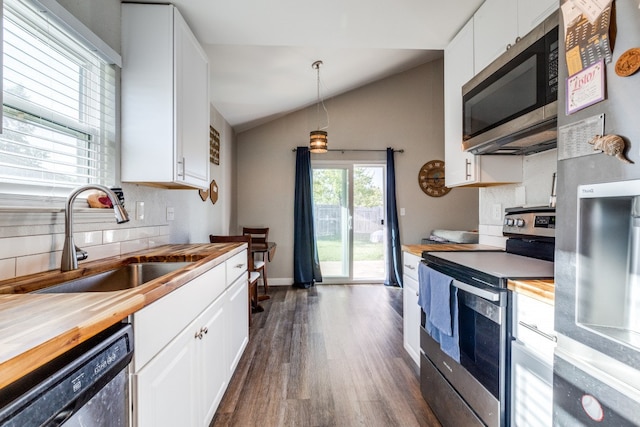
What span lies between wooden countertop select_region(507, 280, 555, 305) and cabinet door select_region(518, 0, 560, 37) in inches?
47.1

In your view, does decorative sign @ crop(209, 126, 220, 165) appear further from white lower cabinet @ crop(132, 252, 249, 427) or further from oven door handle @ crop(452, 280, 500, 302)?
oven door handle @ crop(452, 280, 500, 302)

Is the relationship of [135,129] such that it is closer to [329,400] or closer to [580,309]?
[329,400]

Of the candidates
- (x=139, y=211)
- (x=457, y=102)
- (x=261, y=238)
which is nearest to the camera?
(x=139, y=211)

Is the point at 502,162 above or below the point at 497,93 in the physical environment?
below

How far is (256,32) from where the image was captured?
209 cm

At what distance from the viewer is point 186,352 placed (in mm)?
1217

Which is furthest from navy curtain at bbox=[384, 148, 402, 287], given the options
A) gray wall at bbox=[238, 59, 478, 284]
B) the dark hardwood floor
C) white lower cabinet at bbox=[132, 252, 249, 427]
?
white lower cabinet at bbox=[132, 252, 249, 427]

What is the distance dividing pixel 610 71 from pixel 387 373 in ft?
6.76

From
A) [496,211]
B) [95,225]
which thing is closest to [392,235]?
[496,211]

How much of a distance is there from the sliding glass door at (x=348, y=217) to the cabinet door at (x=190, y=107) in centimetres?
258

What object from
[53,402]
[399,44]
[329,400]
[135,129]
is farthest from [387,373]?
[399,44]

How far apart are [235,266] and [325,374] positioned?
1003mm

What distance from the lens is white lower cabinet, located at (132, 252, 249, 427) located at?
2.98 ft

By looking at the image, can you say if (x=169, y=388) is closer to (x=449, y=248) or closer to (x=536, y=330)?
(x=536, y=330)
